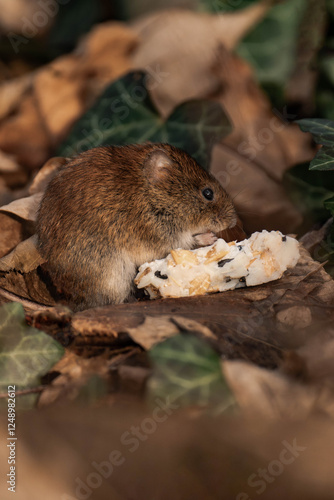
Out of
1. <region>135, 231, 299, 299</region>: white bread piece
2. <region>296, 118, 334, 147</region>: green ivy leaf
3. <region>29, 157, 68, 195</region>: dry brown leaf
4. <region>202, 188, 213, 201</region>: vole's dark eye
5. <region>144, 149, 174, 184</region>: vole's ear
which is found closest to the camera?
<region>135, 231, 299, 299</region>: white bread piece

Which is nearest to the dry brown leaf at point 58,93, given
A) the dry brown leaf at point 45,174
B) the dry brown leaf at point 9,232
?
the dry brown leaf at point 45,174

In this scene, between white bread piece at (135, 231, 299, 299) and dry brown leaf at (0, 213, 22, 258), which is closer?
white bread piece at (135, 231, 299, 299)

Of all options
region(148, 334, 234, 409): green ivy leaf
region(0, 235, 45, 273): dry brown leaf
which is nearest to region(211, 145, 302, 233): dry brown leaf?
region(0, 235, 45, 273): dry brown leaf

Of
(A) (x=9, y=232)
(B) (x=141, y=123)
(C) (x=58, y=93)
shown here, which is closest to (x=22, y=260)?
(A) (x=9, y=232)

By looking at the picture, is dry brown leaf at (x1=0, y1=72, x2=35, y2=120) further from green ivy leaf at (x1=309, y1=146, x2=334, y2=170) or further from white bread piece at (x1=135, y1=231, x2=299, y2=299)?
green ivy leaf at (x1=309, y1=146, x2=334, y2=170)

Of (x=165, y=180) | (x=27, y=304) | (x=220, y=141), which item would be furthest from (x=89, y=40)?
(x=27, y=304)

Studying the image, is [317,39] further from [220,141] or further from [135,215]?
[135,215]

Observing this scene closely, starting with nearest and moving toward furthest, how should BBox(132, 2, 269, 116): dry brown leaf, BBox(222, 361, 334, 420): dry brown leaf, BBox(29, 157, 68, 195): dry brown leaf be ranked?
BBox(222, 361, 334, 420): dry brown leaf < BBox(29, 157, 68, 195): dry brown leaf < BBox(132, 2, 269, 116): dry brown leaf

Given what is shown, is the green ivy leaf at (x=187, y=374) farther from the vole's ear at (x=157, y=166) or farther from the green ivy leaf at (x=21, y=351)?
the vole's ear at (x=157, y=166)
